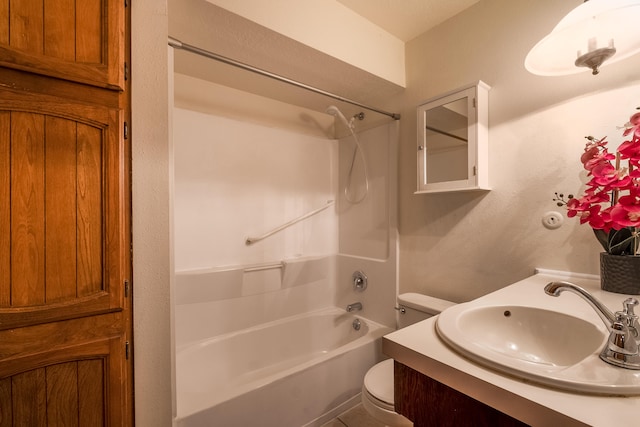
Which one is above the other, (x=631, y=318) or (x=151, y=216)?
(x=151, y=216)

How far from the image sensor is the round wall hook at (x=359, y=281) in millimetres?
2213

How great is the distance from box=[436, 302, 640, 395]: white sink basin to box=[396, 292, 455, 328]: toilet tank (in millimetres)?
684

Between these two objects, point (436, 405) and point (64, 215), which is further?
point (64, 215)

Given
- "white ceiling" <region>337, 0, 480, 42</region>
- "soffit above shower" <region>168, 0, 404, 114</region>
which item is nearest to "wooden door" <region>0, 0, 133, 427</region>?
"soffit above shower" <region>168, 0, 404, 114</region>

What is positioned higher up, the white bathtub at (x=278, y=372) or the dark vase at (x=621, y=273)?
the dark vase at (x=621, y=273)

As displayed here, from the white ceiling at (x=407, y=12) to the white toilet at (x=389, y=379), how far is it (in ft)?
5.77

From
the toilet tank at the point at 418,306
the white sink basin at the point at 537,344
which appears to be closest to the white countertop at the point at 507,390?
the white sink basin at the point at 537,344

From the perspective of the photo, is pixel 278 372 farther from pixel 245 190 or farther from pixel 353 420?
pixel 245 190

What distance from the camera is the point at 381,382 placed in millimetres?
1274

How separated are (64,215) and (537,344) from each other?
157 centimetres

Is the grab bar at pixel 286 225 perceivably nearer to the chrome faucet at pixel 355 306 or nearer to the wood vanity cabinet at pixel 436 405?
the chrome faucet at pixel 355 306

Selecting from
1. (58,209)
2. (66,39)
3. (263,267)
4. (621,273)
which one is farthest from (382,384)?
(66,39)

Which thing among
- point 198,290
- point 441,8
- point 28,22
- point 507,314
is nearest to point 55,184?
point 28,22

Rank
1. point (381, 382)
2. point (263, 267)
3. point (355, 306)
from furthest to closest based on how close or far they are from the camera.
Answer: point (355, 306) < point (263, 267) < point (381, 382)
